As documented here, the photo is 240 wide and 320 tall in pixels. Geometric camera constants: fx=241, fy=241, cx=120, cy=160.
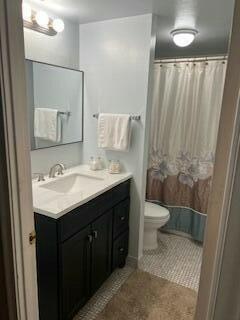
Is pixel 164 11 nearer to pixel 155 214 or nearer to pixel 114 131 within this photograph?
pixel 114 131

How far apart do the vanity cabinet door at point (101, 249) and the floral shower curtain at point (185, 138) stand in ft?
3.85

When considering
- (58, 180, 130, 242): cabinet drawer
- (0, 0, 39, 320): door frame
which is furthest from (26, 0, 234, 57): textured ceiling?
(58, 180, 130, 242): cabinet drawer

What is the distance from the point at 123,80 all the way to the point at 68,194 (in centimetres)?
109

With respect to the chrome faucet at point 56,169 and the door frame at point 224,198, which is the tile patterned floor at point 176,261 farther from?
the door frame at point 224,198

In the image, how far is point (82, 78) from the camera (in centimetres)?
226

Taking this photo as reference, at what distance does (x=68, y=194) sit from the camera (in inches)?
64.7

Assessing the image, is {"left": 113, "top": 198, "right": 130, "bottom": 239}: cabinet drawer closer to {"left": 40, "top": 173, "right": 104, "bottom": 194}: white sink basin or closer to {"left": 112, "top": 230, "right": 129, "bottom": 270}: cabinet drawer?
{"left": 112, "top": 230, "right": 129, "bottom": 270}: cabinet drawer

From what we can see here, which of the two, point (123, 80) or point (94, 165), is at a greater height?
point (123, 80)

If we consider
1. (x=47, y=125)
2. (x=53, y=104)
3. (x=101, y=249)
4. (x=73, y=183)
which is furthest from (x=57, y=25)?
(x=101, y=249)

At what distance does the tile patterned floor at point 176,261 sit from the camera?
2.21 m

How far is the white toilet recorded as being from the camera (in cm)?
249

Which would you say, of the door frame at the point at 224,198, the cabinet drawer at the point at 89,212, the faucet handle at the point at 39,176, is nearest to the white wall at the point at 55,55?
the faucet handle at the point at 39,176

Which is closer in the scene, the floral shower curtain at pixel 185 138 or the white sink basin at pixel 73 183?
the white sink basin at pixel 73 183

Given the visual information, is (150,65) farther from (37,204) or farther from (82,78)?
(37,204)
